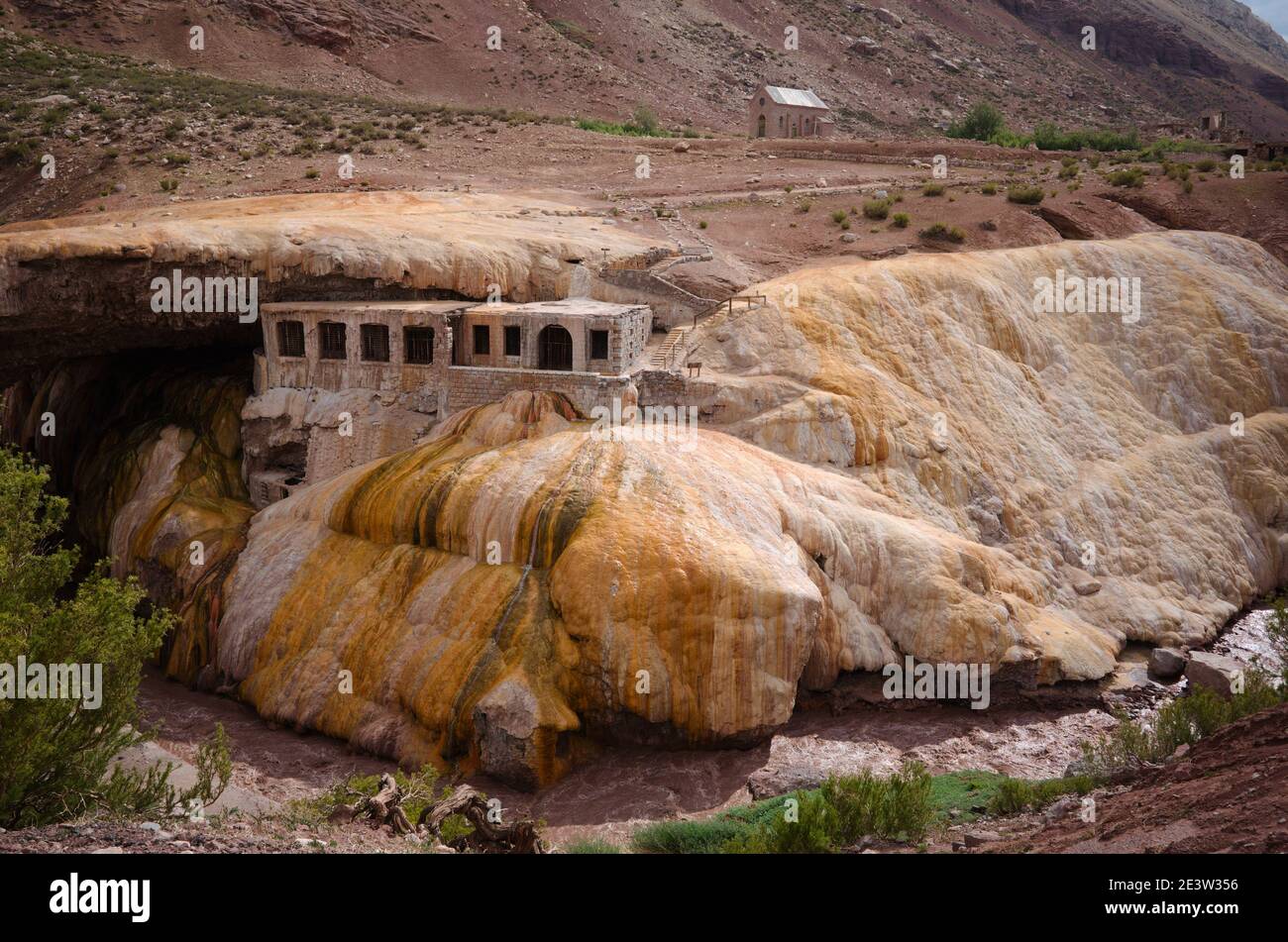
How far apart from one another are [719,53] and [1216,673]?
243ft

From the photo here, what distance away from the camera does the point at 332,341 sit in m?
29.3

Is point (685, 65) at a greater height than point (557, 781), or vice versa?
point (685, 65)

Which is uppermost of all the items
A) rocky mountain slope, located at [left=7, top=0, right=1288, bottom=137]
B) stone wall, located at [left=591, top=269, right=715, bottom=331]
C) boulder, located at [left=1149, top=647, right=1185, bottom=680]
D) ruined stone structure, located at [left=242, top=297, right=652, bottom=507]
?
rocky mountain slope, located at [left=7, top=0, right=1288, bottom=137]

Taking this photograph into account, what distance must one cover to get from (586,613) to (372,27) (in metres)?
64.2

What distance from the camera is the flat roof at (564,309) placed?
27.6 metres

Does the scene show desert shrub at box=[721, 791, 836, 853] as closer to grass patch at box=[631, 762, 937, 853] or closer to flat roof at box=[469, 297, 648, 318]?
grass patch at box=[631, 762, 937, 853]

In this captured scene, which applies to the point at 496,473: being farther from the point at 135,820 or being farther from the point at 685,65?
the point at 685,65

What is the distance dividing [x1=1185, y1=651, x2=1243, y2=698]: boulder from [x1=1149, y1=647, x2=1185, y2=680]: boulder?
0.66ft

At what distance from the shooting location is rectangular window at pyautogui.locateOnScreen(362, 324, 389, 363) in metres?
28.8

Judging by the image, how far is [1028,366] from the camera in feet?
112

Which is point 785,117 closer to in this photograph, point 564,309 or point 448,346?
point 564,309

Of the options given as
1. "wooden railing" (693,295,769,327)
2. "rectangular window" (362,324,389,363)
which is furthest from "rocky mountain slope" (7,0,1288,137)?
"wooden railing" (693,295,769,327)

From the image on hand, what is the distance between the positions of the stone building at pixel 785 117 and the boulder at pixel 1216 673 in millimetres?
46440
